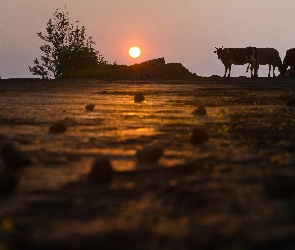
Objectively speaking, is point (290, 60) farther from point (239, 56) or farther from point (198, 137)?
point (198, 137)

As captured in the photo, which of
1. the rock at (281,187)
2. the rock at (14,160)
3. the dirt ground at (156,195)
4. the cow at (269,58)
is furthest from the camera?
the cow at (269,58)

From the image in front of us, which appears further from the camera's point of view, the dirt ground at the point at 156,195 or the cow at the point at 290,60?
the cow at the point at 290,60

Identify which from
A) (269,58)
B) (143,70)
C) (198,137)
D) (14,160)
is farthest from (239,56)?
(14,160)

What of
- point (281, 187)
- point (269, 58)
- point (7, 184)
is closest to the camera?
point (281, 187)

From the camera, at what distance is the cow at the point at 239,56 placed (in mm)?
36844

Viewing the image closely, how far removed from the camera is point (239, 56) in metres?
37.2

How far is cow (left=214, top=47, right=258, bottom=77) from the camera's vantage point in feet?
121

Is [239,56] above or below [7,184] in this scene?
above

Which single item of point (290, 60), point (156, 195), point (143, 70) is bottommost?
point (156, 195)

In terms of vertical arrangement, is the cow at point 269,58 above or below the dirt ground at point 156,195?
above

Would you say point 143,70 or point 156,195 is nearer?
point 156,195

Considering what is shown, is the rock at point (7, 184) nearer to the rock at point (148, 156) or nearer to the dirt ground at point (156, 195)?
the dirt ground at point (156, 195)

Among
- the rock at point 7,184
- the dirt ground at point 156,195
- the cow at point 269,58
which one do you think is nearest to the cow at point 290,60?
the cow at point 269,58

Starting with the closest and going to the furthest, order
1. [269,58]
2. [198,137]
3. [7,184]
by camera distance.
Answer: [7,184] → [198,137] → [269,58]
